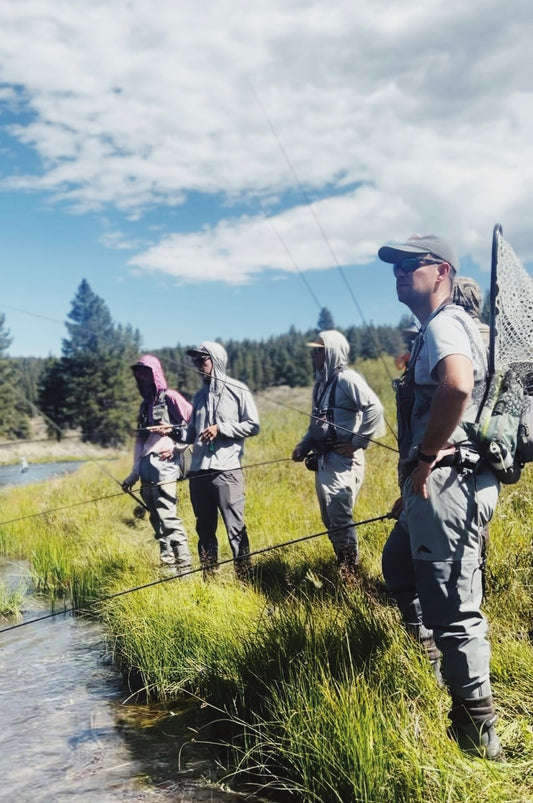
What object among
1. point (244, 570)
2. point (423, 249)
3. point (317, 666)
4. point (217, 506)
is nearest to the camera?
point (423, 249)

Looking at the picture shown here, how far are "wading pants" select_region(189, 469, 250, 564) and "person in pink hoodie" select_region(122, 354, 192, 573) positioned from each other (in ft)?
1.43

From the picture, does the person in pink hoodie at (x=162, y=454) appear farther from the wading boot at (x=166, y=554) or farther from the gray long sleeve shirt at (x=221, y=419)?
the gray long sleeve shirt at (x=221, y=419)

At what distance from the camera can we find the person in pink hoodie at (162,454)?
6.10 meters

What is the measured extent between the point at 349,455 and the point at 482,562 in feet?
7.54

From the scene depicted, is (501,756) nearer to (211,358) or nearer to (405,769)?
(405,769)

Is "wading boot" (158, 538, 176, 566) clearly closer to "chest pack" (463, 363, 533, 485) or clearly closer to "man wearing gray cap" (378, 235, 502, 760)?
"man wearing gray cap" (378, 235, 502, 760)

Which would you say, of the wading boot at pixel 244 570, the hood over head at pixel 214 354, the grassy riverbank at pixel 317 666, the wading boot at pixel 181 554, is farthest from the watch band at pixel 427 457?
the wading boot at pixel 181 554

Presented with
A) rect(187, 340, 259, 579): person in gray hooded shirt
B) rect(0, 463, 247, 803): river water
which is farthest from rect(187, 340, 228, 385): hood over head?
rect(0, 463, 247, 803): river water

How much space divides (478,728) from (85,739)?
2.19 metres

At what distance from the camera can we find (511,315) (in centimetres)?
259

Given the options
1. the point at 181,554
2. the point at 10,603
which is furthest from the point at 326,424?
the point at 10,603

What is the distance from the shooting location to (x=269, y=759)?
119 inches

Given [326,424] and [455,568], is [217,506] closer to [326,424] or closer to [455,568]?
[326,424]

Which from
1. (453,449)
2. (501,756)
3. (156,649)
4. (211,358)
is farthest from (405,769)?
(211,358)
